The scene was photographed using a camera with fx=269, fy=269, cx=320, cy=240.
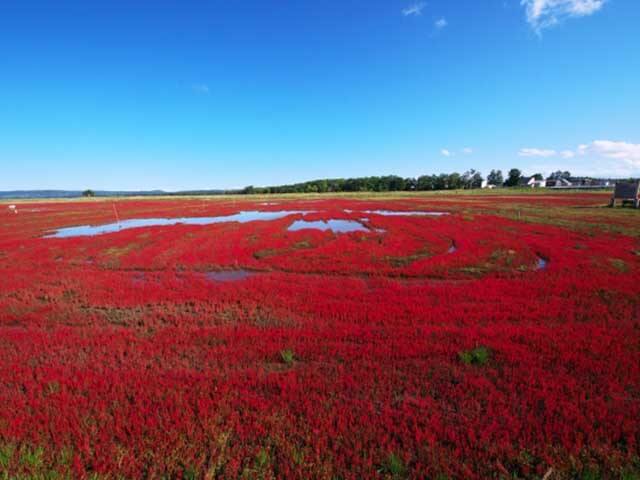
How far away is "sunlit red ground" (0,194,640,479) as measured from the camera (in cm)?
354

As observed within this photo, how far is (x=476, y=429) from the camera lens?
3930mm

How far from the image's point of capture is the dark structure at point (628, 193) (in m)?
39.2

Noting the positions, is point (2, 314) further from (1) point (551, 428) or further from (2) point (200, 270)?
(1) point (551, 428)

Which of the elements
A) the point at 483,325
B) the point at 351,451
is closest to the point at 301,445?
the point at 351,451

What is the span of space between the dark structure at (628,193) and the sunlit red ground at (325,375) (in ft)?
137

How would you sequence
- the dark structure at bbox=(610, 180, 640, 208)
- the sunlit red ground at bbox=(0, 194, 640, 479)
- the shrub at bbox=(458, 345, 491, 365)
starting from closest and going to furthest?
the sunlit red ground at bbox=(0, 194, 640, 479) < the shrub at bbox=(458, 345, 491, 365) < the dark structure at bbox=(610, 180, 640, 208)

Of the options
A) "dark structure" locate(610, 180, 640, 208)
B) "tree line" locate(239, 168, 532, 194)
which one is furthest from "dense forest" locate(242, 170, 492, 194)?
"dark structure" locate(610, 180, 640, 208)

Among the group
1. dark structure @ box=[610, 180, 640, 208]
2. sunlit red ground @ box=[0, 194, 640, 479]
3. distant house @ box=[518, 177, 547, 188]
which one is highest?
distant house @ box=[518, 177, 547, 188]

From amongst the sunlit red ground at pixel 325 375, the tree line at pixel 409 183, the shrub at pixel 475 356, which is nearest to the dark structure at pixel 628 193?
the sunlit red ground at pixel 325 375

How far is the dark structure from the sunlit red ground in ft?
137

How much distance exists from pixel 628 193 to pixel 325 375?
59.3 meters

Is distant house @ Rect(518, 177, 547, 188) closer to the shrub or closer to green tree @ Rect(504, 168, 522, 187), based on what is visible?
green tree @ Rect(504, 168, 522, 187)

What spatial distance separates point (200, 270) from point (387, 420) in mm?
12520

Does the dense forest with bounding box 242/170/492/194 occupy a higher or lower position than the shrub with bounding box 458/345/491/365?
higher
